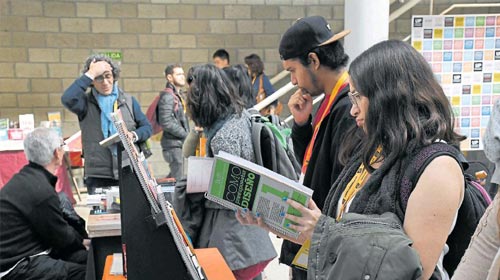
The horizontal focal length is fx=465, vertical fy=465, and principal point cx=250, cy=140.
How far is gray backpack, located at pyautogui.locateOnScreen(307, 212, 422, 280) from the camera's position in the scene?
80cm

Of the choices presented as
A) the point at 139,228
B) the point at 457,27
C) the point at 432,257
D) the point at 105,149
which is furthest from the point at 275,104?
the point at 432,257

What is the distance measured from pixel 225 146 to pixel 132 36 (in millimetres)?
4555

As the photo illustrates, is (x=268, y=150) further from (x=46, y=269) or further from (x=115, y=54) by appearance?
(x=115, y=54)

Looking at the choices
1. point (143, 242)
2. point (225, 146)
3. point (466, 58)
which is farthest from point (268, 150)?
point (466, 58)

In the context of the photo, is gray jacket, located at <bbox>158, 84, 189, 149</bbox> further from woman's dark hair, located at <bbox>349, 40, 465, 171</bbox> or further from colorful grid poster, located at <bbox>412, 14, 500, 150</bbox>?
woman's dark hair, located at <bbox>349, 40, 465, 171</bbox>

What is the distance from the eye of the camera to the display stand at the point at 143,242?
1.29 meters

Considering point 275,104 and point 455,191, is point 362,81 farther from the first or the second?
point 275,104

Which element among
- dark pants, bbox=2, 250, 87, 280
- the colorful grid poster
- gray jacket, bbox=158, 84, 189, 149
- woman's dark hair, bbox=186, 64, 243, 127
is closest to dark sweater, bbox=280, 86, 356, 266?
woman's dark hair, bbox=186, 64, 243, 127

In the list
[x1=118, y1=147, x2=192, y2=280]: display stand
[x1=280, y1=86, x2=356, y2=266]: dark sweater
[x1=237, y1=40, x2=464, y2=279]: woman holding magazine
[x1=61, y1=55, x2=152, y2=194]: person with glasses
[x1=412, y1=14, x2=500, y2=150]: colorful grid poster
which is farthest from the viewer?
[x1=412, y1=14, x2=500, y2=150]: colorful grid poster

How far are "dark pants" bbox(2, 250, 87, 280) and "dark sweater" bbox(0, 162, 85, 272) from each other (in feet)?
0.12

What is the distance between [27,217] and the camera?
7.17 feet

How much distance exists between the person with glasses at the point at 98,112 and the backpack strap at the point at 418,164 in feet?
8.71

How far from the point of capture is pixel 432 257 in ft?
2.99

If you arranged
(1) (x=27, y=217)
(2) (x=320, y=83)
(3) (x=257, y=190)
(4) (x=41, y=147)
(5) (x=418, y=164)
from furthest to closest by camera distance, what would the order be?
1. (4) (x=41, y=147)
2. (1) (x=27, y=217)
3. (2) (x=320, y=83)
4. (3) (x=257, y=190)
5. (5) (x=418, y=164)
